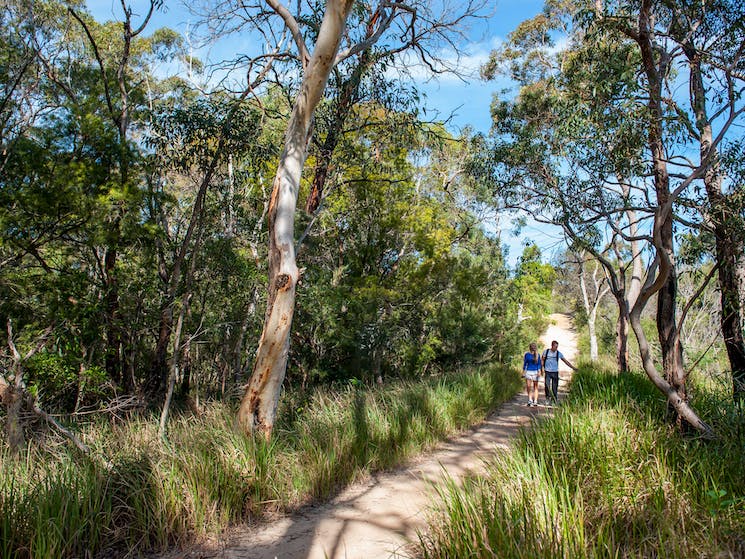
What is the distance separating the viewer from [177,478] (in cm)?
412

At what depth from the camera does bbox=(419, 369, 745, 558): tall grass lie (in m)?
2.80

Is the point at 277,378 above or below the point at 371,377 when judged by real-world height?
above

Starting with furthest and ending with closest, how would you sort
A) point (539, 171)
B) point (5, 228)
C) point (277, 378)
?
point (539, 171), point (5, 228), point (277, 378)

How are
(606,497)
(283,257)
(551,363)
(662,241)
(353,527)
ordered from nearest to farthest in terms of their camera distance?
1. (606,497)
2. (353,527)
3. (662,241)
4. (283,257)
5. (551,363)

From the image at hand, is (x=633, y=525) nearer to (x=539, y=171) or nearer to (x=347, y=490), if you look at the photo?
(x=347, y=490)

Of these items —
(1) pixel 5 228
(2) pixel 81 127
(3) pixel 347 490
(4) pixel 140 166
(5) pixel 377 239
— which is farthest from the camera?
(5) pixel 377 239

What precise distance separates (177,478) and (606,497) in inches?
132

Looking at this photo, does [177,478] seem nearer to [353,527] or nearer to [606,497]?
[353,527]

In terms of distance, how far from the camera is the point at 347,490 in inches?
210

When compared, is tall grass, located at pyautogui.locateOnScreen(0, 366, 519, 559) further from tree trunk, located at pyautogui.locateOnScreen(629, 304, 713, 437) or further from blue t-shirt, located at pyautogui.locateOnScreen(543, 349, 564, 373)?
blue t-shirt, located at pyautogui.locateOnScreen(543, 349, 564, 373)

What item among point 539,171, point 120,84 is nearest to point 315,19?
point 120,84

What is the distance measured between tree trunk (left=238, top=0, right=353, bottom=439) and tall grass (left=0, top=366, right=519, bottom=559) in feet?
1.24

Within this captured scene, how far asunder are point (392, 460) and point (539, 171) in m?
8.35

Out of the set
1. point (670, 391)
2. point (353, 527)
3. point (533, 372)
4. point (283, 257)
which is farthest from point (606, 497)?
point (533, 372)
